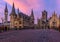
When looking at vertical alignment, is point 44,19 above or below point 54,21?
above

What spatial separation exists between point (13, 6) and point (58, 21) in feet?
81.7

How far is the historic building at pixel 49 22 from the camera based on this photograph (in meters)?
92.8

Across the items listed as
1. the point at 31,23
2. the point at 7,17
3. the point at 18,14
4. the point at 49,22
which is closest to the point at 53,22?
A: the point at 49,22

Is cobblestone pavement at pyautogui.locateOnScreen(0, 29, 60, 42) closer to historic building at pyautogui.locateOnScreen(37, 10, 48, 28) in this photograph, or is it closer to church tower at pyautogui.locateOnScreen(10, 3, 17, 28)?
historic building at pyautogui.locateOnScreen(37, 10, 48, 28)

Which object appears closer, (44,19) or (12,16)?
(44,19)

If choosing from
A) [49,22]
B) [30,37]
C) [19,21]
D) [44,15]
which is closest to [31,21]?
[19,21]

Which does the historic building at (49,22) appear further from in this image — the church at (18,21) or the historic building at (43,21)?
the church at (18,21)

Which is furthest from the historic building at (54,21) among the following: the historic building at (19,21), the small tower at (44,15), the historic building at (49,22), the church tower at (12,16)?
the church tower at (12,16)

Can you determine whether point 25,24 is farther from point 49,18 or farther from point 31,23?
point 49,18

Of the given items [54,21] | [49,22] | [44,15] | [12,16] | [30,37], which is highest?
[44,15]

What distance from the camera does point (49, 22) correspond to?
93875 millimetres

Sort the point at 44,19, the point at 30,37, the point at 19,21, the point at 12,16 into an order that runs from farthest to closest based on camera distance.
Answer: the point at 12,16 → the point at 19,21 → the point at 44,19 → the point at 30,37

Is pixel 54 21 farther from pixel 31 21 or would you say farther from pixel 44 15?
pixel 31 21

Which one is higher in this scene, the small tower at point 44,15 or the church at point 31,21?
the small tower at point 44,15
